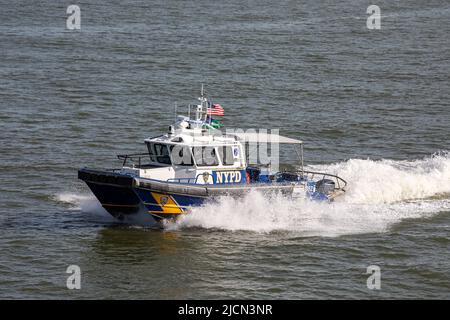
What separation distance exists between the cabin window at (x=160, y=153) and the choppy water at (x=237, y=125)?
2.15 m

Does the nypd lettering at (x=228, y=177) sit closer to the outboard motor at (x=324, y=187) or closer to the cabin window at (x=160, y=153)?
the cabin window at (x=160, y=153)

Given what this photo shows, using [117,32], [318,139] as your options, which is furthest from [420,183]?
[117,32]

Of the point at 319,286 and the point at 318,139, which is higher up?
the point at 318,139

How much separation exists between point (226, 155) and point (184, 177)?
1.73 metres

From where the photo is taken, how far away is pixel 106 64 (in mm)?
57781

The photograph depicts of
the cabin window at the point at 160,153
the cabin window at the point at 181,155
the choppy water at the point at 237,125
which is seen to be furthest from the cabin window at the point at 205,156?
the choppy water at the point at 237,125

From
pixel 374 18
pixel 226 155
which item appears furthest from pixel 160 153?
pixel 374 18

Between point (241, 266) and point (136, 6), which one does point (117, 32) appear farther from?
point (241, 266)

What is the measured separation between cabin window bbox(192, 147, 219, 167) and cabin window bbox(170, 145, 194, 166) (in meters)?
0.20

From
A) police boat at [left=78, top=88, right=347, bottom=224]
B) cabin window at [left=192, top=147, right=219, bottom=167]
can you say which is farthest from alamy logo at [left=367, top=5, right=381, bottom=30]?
cabin window at [left=192, top=147, right=219, bottom=167]

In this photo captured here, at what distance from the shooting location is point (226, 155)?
33.6m
